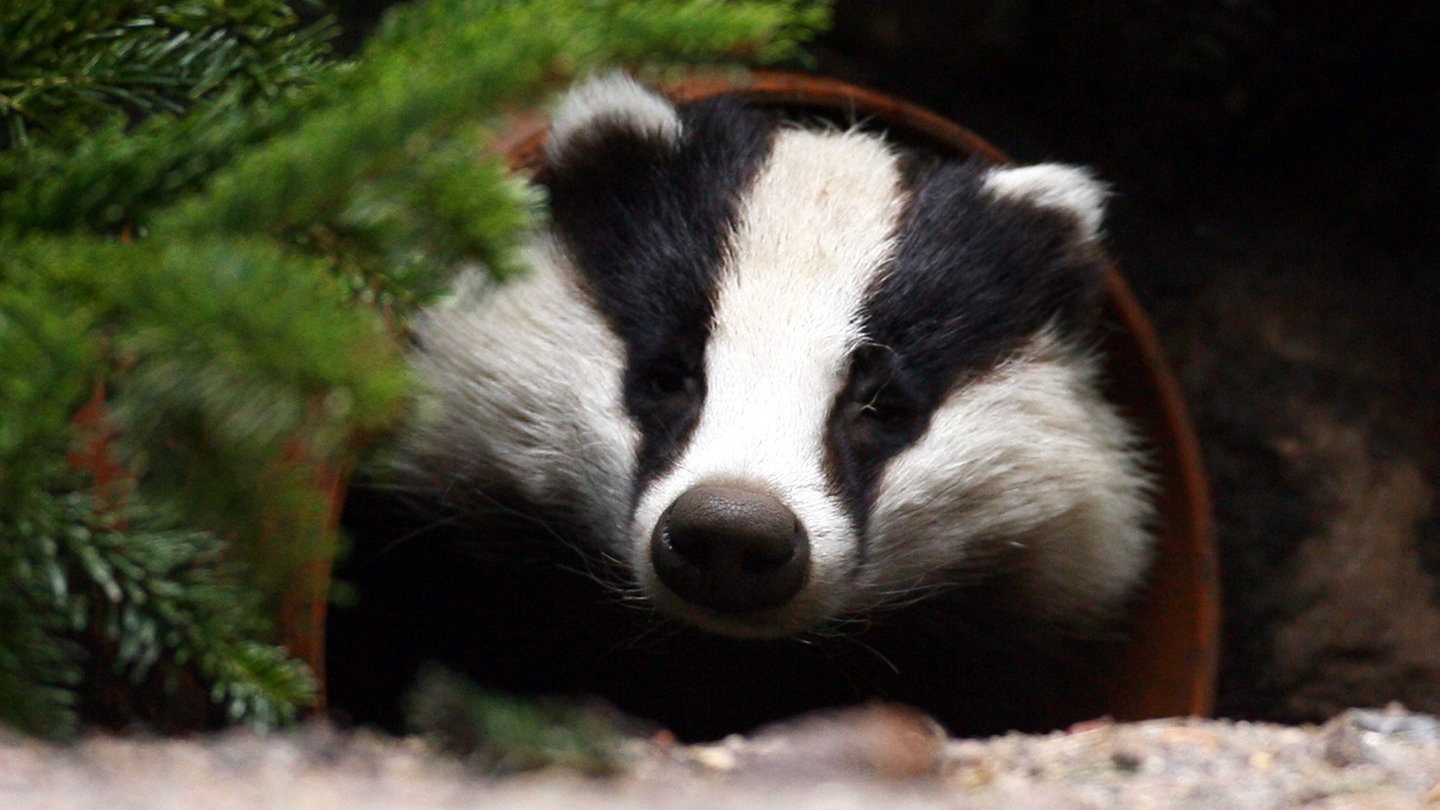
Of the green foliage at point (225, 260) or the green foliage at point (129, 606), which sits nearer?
the green foliage at point (225, 260)

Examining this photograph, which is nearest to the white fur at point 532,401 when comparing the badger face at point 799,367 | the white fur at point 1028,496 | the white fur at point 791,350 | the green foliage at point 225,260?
the badger face at point 799,367

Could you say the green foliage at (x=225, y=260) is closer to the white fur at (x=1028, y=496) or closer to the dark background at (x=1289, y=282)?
the white fur at (x=1028, y=496)

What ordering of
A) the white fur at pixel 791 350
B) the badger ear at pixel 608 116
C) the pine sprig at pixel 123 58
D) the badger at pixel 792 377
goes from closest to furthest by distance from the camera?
the pine sprig at pixel 123 58
the white fur at pixel 791 350
the badger at pixel 792 377
the badger ear at pixel 608 116

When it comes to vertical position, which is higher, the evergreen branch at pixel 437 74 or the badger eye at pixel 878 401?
the badger eye at pixel 878 401

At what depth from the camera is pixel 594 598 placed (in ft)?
9.00

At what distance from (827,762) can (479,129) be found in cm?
77

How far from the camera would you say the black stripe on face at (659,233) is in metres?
2.42

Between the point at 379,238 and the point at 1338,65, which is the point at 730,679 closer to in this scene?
the point at 379,238

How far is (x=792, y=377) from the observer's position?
2.32 meters

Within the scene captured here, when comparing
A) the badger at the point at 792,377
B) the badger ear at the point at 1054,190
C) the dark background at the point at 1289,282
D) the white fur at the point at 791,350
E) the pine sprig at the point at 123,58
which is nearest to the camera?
the pine sprig at the point at 123,58

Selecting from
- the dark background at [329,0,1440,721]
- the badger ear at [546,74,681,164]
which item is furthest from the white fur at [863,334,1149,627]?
the dark background at [329,0,1440,721]

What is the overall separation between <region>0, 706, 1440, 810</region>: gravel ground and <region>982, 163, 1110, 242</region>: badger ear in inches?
41.0

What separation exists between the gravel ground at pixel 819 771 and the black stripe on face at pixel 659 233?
2.08 feet

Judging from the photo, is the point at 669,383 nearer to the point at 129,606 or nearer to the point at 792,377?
the point at 792,377
